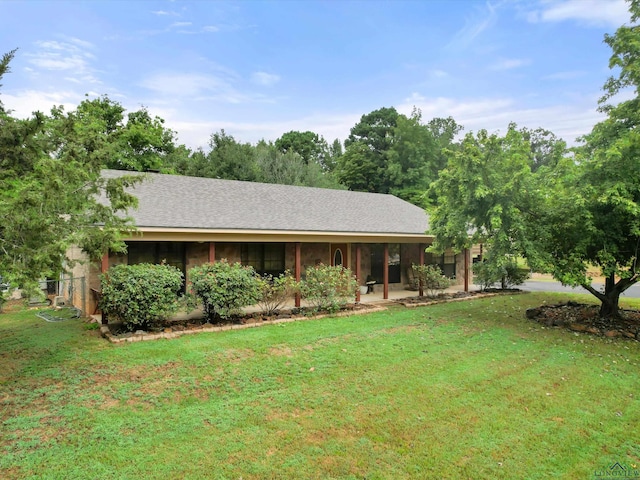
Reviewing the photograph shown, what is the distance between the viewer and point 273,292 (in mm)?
10398

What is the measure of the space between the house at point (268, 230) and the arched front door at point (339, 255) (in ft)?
0.13

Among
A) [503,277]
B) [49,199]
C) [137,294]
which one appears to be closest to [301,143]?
[503,277]

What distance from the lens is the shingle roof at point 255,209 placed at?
9.95m

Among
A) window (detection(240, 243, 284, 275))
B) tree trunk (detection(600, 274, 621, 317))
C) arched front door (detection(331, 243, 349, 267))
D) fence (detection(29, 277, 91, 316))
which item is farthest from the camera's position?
arched front door (detection(331, 243, 349, 267))

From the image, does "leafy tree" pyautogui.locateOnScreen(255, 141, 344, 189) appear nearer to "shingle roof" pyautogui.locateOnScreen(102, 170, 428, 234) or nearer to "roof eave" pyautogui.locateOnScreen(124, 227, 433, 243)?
"shingle roof" pyautogui.locateOnScreen(102, 170, 428, 234)

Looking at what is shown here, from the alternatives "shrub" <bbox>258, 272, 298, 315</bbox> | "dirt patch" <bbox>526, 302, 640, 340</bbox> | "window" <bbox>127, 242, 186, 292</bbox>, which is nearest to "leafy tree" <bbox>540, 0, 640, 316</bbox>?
"dirt patch" <bbox>526, 302, 640, 340</bbox>

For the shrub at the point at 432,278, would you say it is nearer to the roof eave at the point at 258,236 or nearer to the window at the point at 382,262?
the roof eave at the point at 258,236

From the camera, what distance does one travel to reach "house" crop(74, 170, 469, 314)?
9.72m

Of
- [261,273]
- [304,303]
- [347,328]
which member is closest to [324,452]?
[347,328]

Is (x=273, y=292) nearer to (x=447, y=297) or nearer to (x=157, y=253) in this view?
(x=157, y=253)

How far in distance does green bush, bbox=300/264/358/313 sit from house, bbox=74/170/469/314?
32.3 inches

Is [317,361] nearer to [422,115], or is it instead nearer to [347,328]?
[347,328]

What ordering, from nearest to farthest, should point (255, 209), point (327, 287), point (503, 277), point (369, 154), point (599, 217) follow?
1. point (599, 217)
2. point (327, 287)
3. point (255, 209)
4. point (503, 277)
5. point (369, 154)

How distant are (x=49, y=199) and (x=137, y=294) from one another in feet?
9.26
